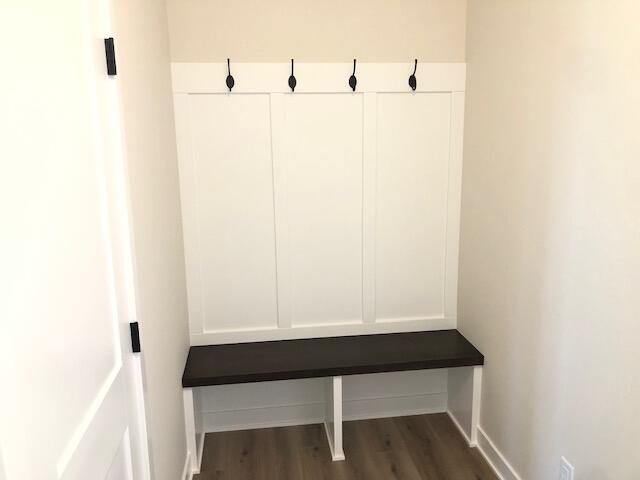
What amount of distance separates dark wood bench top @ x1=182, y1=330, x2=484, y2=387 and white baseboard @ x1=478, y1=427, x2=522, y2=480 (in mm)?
375

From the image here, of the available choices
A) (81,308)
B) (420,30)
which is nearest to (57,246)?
(81,308)

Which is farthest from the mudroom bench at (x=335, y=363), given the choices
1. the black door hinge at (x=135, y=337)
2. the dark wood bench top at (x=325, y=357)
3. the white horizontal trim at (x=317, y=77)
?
the white horizontal trim at (x=317, y=77)

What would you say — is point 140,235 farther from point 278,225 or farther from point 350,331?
point 350,331

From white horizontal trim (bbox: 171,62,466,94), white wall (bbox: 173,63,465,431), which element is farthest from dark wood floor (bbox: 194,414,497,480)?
white horizontal trim (bbox: 171,62,466,94)

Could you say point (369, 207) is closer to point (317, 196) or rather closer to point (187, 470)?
point (317, 196)

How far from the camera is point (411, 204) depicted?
2.50 metres

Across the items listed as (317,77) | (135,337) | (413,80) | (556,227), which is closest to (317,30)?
(317,77)

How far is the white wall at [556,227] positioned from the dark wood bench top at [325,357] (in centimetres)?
20

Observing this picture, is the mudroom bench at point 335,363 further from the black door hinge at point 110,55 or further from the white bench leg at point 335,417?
the black door hinge at point 110,55

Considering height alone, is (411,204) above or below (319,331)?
above

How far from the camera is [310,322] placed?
8.38 feet

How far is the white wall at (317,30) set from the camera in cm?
221

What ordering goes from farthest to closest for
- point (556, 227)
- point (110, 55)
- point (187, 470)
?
point (187, 470)
point (556, 227)
point (110, 55)

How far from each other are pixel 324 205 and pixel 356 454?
4.05ft
